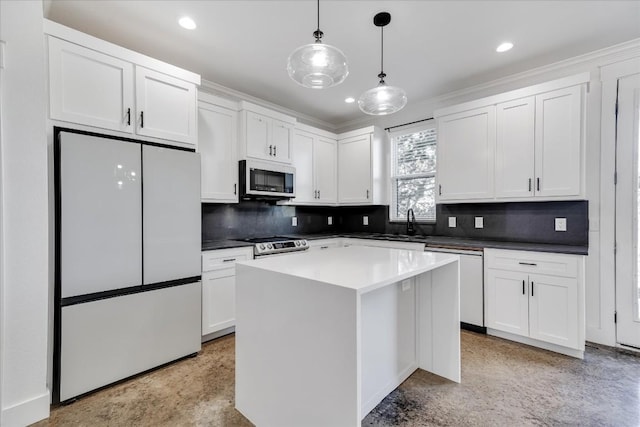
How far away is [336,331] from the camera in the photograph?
1.28 metres

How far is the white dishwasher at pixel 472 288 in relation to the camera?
2916mm

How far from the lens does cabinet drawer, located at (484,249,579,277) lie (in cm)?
246

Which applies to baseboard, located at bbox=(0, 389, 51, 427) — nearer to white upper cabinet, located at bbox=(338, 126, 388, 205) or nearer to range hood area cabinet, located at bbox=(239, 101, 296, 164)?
range hood area cabinet, located at bbox=(239, 101, 296, 164)

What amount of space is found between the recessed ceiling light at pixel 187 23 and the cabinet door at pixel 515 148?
3013 millimetres

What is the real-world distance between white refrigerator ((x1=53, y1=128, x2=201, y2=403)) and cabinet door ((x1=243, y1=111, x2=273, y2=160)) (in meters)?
0.93

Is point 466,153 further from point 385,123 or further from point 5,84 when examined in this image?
point 5,84

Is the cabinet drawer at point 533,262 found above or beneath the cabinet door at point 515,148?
beneath

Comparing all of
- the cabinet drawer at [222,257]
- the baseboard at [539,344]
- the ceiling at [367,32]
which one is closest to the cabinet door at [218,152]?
the ceiling at [367,32]

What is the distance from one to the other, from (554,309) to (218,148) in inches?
141

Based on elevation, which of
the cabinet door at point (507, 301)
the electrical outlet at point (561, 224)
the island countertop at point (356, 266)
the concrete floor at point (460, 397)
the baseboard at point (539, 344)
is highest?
the electrical outlet at point (561, 224)

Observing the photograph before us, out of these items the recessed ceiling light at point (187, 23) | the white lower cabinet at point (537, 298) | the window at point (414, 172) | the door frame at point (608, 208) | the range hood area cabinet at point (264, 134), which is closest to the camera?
the recessed ceiling light at point (187, 23)

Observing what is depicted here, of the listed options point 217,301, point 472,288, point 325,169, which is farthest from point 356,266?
point 325,169

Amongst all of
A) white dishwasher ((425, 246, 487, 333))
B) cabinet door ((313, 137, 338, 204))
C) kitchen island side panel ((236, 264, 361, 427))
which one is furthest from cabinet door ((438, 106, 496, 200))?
kitchen island side panel ((236, 264, 361, 427))

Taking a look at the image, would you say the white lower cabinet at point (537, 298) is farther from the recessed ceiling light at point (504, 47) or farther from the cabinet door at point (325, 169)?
the cabinet door at point (325, 169)
